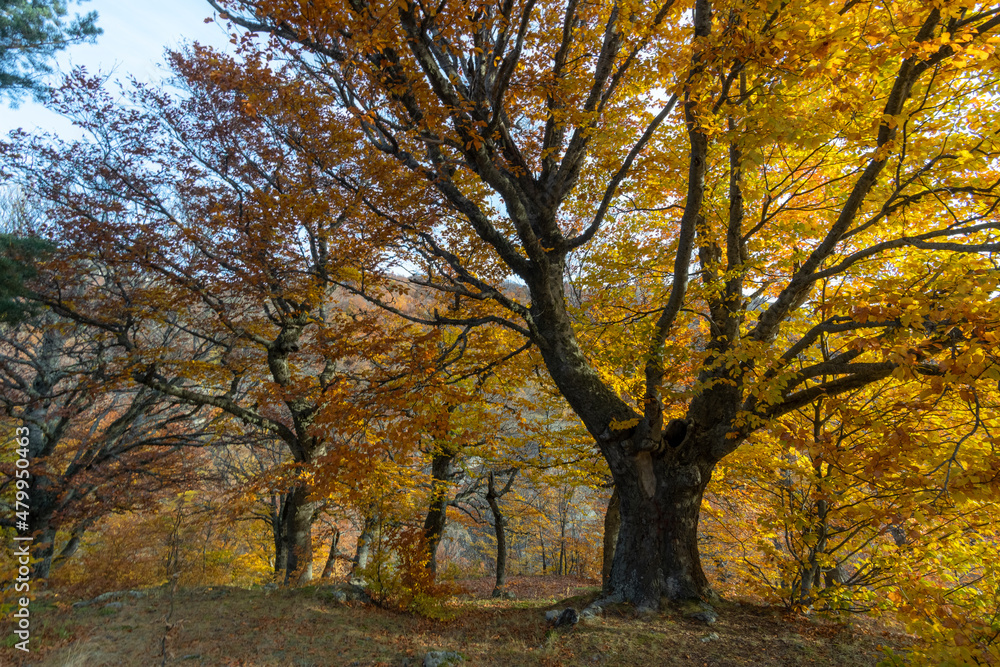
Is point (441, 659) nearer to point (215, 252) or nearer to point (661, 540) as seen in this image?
point (661, 540)

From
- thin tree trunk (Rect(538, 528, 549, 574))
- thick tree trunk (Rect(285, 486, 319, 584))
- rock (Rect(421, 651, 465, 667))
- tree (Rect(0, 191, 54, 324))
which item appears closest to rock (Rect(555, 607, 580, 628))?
rock (Rect(421, 651, 465, 667))

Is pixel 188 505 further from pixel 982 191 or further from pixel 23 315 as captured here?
pixel 982 191

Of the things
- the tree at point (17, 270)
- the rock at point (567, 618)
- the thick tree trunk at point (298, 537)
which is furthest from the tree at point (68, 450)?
the rock at point (567, 618)

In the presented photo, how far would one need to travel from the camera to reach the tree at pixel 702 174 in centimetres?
371

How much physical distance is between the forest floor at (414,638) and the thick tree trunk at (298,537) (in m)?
2.95

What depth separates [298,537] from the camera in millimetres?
9977

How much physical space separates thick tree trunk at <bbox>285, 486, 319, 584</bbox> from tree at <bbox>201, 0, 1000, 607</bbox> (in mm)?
6176

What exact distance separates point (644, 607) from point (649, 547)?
2.17ft

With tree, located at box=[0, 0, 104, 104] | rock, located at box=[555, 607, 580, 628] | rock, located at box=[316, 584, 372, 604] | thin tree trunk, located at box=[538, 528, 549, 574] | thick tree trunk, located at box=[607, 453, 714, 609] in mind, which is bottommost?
thin tree trunk, located at box=[538, 528, 549, 574]

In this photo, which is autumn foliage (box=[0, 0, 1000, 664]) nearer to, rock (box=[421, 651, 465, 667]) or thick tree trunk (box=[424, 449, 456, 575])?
thick tree trunk (box=[424, 449, 456, 575])

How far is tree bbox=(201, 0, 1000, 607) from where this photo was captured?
371cm

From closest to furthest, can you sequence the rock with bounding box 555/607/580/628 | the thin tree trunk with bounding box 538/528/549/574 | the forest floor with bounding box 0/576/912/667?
the forest floor with bounding box 0/576/912/667 → the rock with bounding box 555/607/580/628 → the thin tree trunk with bounding box 538/528/549/574

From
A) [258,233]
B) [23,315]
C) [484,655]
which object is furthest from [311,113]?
[484,655]

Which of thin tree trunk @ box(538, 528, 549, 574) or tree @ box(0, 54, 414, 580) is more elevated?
tree @ box(0, 54, 414, 580)
